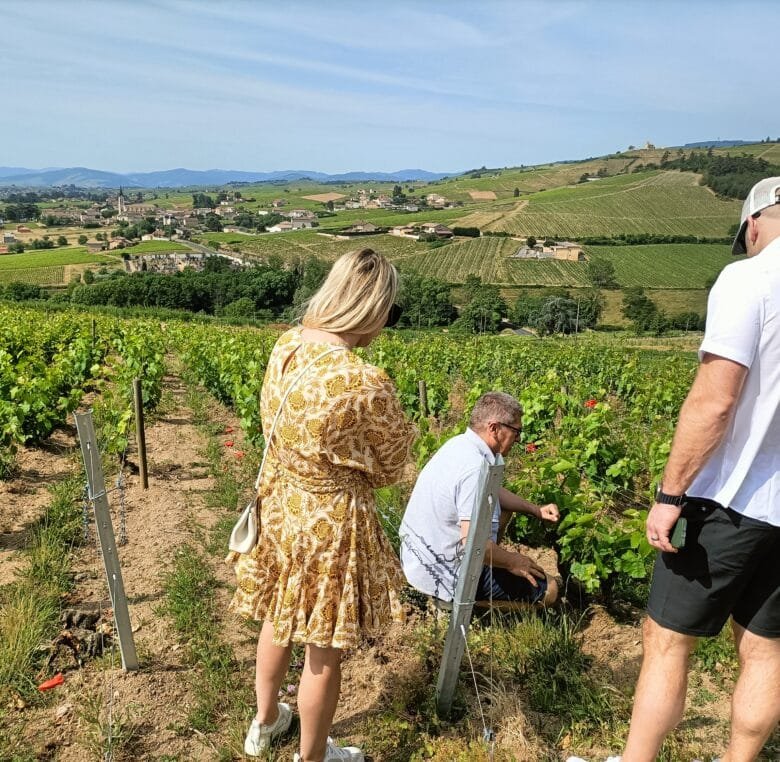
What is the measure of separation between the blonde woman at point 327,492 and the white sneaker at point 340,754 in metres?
0.02

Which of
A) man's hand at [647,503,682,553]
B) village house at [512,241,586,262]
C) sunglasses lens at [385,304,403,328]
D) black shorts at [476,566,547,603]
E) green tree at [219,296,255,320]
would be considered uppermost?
→ village house at [512,241,586,262]

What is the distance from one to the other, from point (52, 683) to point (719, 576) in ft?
9.21

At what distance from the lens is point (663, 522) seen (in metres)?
1.87

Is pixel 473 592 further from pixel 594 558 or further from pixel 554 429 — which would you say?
pixel 554 429

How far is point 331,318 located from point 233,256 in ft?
280

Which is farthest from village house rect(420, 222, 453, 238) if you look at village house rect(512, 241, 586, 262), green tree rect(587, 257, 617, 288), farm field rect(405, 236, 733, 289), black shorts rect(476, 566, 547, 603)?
black shorts rect(476, 566, 547, 603)

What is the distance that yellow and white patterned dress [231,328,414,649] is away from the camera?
6.43ft

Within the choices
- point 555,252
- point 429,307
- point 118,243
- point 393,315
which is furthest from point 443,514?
point 118,243

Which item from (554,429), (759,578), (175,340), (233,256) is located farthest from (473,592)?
(233,256)

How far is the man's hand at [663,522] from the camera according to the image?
186cm

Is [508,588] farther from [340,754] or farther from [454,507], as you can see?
[340,754]

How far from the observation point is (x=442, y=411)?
874 centimetres

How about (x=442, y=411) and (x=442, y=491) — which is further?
(x=442, y=411)

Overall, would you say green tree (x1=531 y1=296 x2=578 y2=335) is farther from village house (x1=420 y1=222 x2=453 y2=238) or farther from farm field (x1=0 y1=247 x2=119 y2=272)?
farm field (x1=0 y1=247 x2=119 y2=272)
